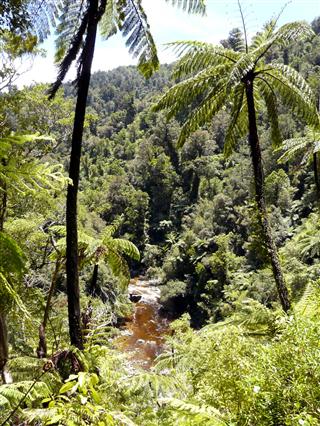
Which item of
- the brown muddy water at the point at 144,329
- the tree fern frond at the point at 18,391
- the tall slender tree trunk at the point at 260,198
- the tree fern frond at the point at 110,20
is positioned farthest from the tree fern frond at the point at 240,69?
the brown muddy water at the point at 144,329

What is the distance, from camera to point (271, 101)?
701 cm

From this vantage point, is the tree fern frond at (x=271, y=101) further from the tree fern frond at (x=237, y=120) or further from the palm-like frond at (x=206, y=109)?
the palm-like frond at (x=206, y=109)

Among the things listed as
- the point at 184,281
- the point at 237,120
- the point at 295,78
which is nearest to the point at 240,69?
the point at 295,78

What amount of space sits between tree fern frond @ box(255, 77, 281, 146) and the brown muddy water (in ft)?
42.5

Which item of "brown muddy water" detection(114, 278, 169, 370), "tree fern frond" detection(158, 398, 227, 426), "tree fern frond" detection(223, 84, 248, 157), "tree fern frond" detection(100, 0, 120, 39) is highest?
"tree fern frond" detection(100, 0, 120, 39)

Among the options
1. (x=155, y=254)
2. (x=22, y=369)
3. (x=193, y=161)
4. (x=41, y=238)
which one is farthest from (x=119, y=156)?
(x=22, y=369)

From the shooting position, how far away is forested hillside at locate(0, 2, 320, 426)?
208 centimetres

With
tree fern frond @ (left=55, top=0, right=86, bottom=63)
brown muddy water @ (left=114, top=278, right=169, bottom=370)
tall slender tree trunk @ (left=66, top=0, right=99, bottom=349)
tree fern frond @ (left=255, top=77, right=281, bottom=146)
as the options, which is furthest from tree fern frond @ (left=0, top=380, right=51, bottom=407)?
brown muddy water @ (left=114, top=278, right=169, bottom=370)

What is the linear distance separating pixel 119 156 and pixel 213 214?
32.5m

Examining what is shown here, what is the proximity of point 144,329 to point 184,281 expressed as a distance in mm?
7223

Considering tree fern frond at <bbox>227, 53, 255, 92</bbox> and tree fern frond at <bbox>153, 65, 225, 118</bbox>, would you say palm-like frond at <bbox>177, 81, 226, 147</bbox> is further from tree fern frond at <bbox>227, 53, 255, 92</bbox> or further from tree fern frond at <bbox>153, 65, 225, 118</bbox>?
tree fern frond at <bbox>227, 53, 255, 92</bbox>

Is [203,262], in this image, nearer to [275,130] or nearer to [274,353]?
[275,130]

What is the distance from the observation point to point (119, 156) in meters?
65.1

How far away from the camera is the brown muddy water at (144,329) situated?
21.2 meters
